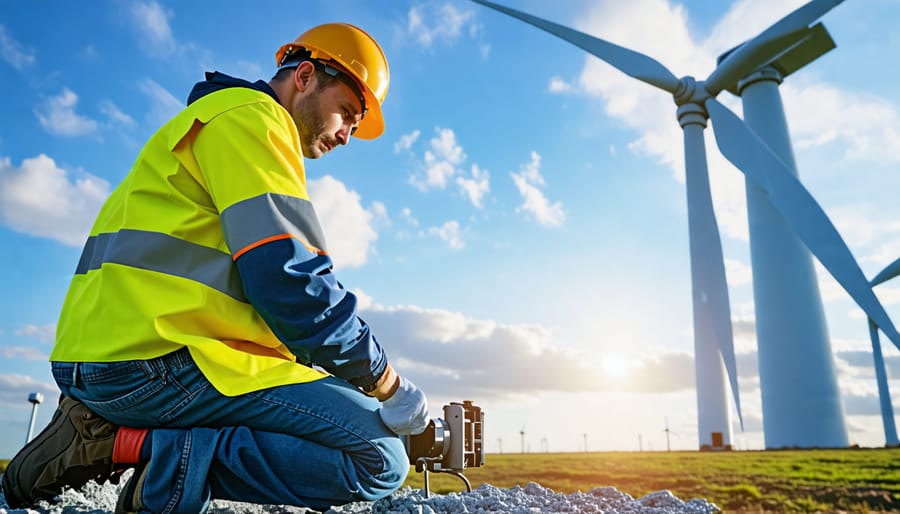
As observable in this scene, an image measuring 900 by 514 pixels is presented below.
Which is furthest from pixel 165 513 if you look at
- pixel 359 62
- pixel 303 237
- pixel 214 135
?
pixel 359 62

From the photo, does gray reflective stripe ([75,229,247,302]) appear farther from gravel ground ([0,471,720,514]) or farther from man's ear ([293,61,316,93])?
gravel ground ([0,471,720,514])

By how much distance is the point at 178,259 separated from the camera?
273 cm

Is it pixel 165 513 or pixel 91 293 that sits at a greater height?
pixel 91 293

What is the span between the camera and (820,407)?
21469mm

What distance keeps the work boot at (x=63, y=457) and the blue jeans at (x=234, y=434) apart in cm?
8

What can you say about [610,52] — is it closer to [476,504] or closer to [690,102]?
[690,102]

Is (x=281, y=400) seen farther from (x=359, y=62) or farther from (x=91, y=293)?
(x=359, y=62)

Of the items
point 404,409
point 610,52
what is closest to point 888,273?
point 610,52

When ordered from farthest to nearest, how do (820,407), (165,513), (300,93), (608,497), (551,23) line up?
(820,407), (551,23), (608,497), (300,93), (165,513)

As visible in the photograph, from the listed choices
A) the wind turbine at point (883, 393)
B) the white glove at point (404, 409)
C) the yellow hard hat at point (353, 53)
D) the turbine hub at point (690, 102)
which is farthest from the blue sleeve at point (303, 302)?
the wind turbine at point (883, 393)

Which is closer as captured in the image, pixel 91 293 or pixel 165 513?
pixel 165 513

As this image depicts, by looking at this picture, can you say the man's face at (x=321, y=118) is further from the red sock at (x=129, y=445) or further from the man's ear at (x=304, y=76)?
the red sock at (x=129, y=445)

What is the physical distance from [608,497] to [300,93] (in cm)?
A: 364

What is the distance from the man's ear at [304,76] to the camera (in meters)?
3.37
